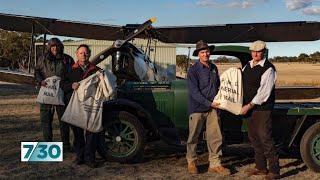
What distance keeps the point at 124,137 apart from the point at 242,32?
7828mm

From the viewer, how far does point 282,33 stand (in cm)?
1342

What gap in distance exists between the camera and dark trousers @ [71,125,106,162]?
6.54 m

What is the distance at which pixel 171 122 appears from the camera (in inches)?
273

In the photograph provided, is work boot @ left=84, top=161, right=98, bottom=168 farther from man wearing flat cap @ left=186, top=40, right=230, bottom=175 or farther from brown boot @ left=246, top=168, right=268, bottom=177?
brown boot @ left=246, top=168, right=268, bottom=177

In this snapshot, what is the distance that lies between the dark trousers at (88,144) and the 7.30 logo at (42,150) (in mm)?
596

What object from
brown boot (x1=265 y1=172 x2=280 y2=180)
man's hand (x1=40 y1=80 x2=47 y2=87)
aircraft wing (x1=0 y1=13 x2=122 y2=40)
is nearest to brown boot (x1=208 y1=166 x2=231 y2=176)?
brown boot (x1=265 y1=172 x2=280 y2=180)

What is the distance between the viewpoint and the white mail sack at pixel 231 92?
19.8 feet

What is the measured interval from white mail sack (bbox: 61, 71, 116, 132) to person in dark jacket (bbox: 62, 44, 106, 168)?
0.32ft

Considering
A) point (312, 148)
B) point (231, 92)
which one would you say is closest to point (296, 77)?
point (312, 148)

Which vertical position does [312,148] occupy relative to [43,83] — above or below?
below

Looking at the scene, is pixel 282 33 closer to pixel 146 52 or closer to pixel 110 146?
pixel 146 52

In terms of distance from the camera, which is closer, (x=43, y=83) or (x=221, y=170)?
(x=221, y=170)

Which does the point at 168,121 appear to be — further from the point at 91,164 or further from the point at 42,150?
the point at 42,150

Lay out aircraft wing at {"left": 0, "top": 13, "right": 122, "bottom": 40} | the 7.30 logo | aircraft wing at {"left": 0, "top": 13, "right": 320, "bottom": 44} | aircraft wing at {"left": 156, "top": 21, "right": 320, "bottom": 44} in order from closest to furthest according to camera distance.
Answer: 1. the 7.30 logo
2. aircraft wing at {"left": 156, "top": 21, "right": 320, "bottom": 44}
3. aircraft wing at {"left": 0, "top": 13, "right": 320, "bottom": 44}
4. aircraft wing at {"left": 0, "top": 13, "right": 122, "bottom": 40}
